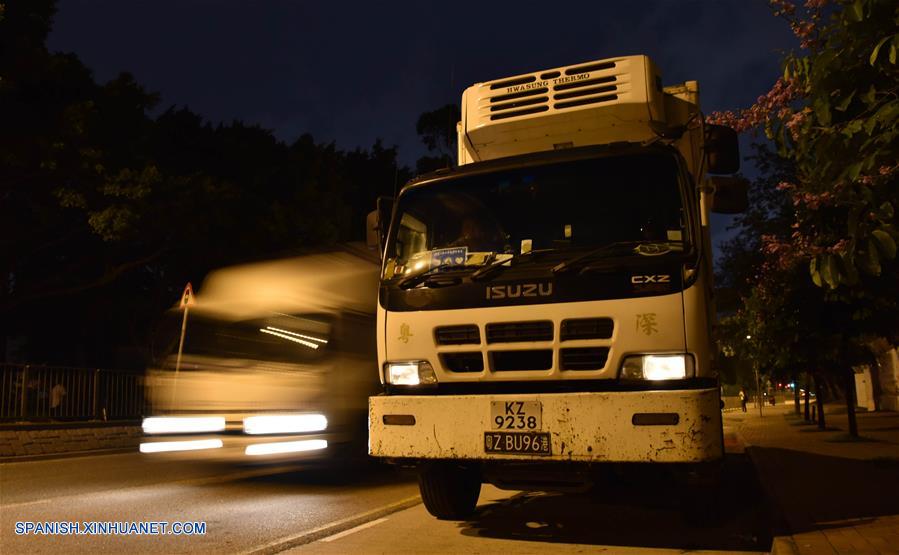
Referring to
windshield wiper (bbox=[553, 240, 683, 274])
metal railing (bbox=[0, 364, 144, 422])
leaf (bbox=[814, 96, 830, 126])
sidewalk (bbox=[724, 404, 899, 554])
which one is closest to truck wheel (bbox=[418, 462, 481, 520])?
windshield wiper (bbox=[553, 240, 683, 274])

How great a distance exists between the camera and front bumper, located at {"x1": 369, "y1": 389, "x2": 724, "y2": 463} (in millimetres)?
4969

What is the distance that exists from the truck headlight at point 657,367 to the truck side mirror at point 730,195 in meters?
1.68

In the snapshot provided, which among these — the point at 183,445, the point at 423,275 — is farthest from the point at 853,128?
the point at 183,445

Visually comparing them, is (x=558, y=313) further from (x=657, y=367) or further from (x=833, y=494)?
(x=833, y=494)

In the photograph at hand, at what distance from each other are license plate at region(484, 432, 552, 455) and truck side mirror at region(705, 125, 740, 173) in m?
2.58

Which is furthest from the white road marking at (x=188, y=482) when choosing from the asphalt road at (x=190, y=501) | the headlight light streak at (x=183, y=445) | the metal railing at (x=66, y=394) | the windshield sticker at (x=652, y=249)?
the metal railing at (x=66, y=394)

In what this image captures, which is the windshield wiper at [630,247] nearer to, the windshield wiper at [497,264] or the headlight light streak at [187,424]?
the windshield wiper at [497,264]

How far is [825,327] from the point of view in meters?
15.0

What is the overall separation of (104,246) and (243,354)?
16.8 m

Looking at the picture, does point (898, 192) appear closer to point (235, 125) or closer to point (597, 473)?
point (597, 473)

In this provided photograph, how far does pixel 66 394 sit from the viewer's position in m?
16.1

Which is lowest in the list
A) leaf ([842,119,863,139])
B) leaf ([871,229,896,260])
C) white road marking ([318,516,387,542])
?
white road marking ([318,516,387,542])

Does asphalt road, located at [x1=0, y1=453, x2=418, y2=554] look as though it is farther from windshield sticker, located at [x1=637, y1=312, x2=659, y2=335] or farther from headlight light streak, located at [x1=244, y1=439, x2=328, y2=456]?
windshield sticker, located at [x1=637, y1=312, x2=659, y2=335]

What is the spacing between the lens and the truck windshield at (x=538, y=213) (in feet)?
18.3
